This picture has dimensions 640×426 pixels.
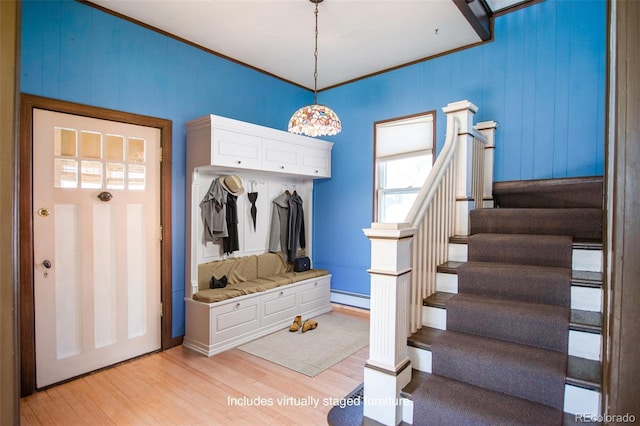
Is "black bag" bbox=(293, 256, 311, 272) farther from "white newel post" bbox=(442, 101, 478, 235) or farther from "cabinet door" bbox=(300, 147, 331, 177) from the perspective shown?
"white newel post" bbox=(442, 101, 478, 235)

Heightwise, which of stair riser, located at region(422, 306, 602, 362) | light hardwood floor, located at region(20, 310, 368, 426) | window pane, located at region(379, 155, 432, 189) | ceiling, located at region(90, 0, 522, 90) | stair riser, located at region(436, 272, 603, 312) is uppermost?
ceiling, located at region(90, 0, 522, 90)

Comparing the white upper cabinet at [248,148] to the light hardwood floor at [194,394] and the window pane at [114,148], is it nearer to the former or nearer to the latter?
the window pane at [114,148]

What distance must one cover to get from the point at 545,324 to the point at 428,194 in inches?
39.8

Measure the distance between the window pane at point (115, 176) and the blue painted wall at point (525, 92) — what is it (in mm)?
2880

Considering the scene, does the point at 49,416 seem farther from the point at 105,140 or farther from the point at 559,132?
the point at 559,132

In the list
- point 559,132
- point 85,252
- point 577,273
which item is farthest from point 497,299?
point 85,252

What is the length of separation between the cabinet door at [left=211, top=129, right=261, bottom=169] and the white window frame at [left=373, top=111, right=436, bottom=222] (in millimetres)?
1655

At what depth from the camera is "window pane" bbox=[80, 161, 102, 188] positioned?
9.53 feet

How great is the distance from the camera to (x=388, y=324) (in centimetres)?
191

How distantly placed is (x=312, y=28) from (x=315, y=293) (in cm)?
316

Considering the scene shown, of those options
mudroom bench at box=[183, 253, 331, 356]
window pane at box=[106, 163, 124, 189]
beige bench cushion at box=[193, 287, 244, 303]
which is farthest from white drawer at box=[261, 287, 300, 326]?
window pane at box=[106, 163, 124, 189]

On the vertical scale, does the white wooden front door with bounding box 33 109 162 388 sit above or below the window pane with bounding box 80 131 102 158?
below

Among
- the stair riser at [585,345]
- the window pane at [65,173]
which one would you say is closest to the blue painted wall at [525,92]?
the stair riser at [585,345]

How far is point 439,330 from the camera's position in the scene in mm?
2227
